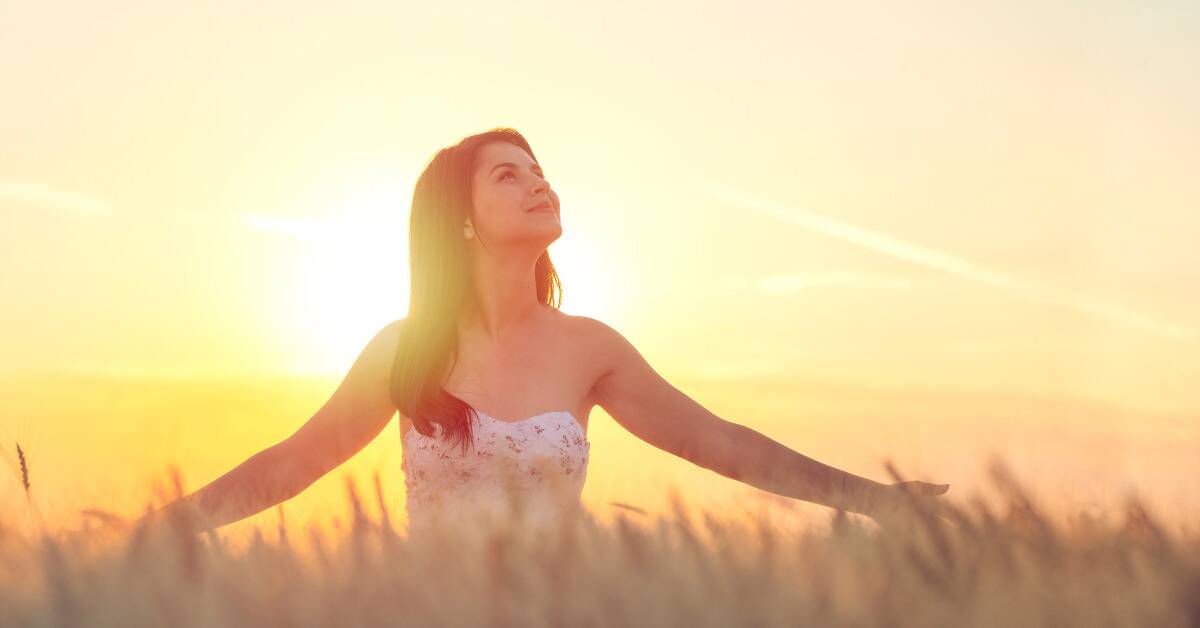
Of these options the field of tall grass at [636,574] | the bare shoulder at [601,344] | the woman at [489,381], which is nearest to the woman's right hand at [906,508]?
the field of tall grass at [636,574]

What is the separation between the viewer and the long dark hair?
15.2ft

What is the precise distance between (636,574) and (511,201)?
318 cm

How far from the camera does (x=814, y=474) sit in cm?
430

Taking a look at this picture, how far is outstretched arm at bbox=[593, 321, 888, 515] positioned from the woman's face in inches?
25.1

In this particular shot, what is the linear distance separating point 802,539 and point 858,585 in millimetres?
196

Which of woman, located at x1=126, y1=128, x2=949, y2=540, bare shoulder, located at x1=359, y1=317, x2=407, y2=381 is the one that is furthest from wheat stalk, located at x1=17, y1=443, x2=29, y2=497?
bare shoulder, located at x1=359, y1=317, x2=407, y2=381

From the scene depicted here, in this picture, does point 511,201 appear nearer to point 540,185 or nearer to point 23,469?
point 540,185

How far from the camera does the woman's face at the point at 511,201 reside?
15.1 feet

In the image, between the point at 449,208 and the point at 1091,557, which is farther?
the point at 449,208

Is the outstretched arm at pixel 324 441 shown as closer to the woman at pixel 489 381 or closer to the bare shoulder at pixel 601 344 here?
the woman at pixel 489 381

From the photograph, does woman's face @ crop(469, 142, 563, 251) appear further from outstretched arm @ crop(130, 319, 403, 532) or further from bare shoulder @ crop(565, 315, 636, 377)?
outstretched arm @ crop(130, 319, 403, 532)

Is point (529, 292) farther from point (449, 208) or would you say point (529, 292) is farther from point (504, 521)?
point (504, 521)

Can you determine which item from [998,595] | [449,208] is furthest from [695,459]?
[998,595]

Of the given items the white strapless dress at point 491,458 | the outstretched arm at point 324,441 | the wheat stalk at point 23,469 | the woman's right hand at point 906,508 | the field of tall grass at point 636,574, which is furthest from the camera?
the white strapless dress at point 491,458
